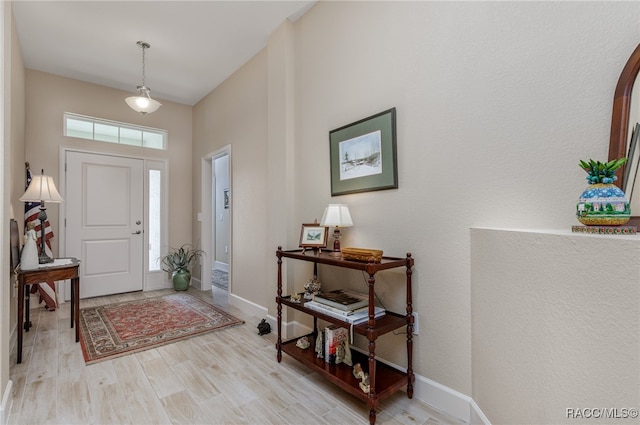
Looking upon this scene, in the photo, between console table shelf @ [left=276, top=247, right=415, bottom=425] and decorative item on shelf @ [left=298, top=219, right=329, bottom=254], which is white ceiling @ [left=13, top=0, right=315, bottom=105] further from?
console table shelf @ [left=276, top=247, right=415, bottom=425]

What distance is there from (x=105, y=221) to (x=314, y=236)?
11.7 ft

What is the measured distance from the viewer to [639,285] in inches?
31.2

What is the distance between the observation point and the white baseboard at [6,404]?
1.58 m

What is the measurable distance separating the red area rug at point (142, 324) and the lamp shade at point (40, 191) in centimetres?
131

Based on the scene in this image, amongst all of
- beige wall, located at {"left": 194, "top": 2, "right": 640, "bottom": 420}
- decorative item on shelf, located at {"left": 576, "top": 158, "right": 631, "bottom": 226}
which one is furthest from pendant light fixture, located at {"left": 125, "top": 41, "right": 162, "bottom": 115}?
decorative item on shelf, located at {"left": 576, "top": 158, "right": 631, "bottom": 226}

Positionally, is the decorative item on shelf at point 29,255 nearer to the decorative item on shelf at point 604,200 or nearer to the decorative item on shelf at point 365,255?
the decorative item on shelf at point 365,255

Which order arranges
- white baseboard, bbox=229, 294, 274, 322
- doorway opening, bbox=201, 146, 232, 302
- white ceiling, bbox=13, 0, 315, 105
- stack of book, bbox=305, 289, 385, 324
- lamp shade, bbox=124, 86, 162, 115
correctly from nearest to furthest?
stack of book, bbox=305, 289, 385, 324 < white ceiling, bbox=13, 0, 315, 105 < lamp shade, bbox=124, 86, 162, 115 < white baseboard, bbox=229, 294, 274, 322 < doorway opening, bbox=201, 146, 232, 302

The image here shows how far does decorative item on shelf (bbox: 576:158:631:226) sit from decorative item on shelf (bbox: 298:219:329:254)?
1.50 m

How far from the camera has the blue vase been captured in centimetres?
98

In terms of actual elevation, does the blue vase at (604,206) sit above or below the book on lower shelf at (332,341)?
above

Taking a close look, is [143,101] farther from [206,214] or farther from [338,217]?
[338,217]

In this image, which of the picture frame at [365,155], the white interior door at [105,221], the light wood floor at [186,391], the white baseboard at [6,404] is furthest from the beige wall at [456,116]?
the white interior door at [105,221]

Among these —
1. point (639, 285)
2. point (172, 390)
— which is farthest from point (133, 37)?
point (639, 285)

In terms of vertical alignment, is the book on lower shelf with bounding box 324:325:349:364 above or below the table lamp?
below
